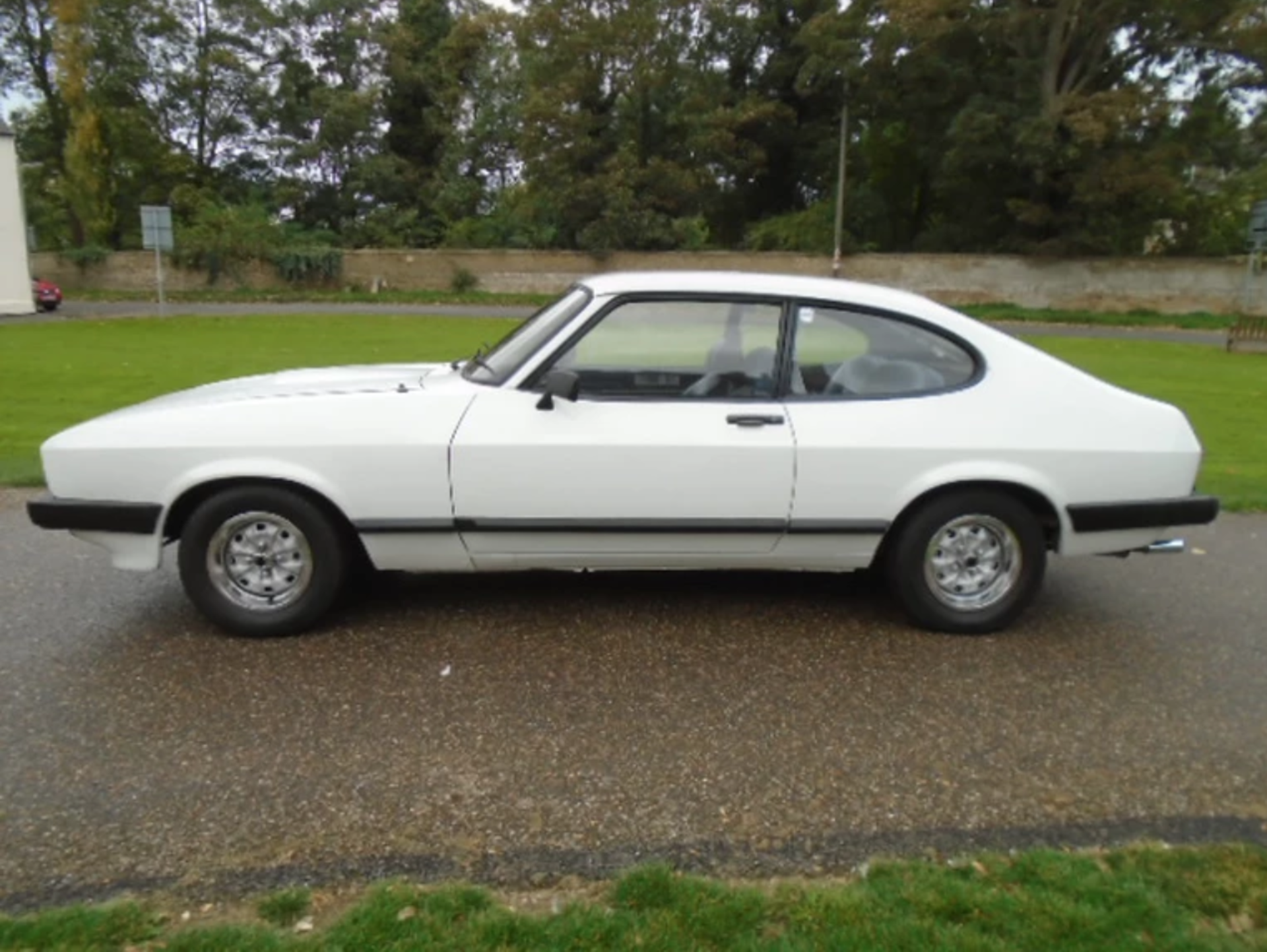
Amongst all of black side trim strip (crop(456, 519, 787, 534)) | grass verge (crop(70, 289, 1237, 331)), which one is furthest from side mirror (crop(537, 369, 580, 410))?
grass verge (crop(70, 289, 1237, 331))

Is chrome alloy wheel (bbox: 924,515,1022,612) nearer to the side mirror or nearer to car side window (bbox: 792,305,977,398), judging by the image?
car side window (bbox: 792,305,977,398)

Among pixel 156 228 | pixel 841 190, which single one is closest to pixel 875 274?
pixel 841 190

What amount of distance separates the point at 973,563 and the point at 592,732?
1.93 m

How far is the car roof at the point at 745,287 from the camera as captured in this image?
163 inches

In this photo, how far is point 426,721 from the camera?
11.0 feet

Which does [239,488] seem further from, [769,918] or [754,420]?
[769,918]

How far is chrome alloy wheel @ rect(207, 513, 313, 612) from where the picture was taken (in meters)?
3.93

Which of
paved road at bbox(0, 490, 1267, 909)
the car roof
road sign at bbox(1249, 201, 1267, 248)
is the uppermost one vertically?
road sign at bbox(1249, 201, 1267, 248)

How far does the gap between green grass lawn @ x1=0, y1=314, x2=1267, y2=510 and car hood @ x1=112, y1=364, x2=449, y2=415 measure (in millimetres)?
3234

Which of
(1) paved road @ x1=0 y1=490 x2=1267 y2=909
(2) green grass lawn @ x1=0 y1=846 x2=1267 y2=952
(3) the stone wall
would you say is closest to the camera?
(2) green grass lawn @ x1=0 y1=846 x2=1267 y2=952

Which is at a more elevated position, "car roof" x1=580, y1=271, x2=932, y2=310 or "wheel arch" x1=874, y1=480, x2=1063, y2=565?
"car roof" x1=580, y1=271, x2=932, y2=310

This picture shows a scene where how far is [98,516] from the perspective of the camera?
3840 millimetres

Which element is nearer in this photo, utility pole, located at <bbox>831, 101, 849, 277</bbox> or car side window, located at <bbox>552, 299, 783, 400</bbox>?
car side window, located at <bbox>552, 299, 783, 400</bbox>

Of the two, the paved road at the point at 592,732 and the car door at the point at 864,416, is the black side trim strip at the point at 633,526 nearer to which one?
the car door at the point at 864,416
